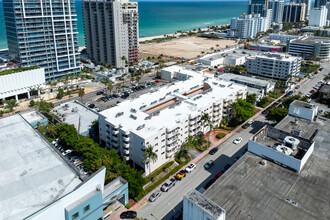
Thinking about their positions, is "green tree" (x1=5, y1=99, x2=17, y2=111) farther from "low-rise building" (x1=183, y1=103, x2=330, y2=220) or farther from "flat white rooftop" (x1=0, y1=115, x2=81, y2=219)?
"low-rise building" (x1=183, y1=103, x2=330, y2=220)

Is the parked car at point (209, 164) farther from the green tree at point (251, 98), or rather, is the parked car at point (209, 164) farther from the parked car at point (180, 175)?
the green tree at point (251, 98)

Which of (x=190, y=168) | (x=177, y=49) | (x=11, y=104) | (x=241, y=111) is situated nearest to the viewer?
(x=190, y=168)

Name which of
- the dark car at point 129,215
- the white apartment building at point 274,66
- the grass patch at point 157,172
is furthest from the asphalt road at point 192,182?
the white apartment building at point 274,66

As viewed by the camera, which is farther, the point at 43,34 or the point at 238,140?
the point at 43,34

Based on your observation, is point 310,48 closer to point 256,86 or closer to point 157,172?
point 256,86

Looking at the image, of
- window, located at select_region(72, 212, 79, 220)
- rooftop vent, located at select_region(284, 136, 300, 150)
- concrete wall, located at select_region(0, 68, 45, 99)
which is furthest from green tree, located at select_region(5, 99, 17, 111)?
rooftop vent, located at select_region(284, 136, 300, 150)

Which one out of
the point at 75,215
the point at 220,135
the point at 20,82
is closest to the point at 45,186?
the point at 75,215
